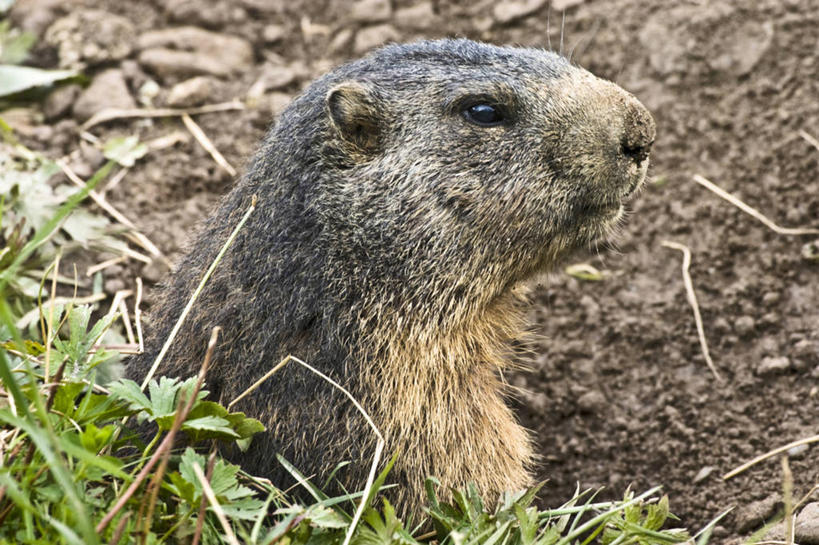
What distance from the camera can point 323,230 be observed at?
4.16 m

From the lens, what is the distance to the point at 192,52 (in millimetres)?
7410

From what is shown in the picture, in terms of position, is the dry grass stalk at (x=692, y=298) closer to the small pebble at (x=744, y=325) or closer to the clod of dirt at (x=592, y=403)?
the small pebble at (x=744, y=325)

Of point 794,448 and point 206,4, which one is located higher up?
point 206,4

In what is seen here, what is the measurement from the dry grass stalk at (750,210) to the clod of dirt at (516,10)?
1.99m

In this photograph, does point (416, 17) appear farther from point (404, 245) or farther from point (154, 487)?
point (154, 487)

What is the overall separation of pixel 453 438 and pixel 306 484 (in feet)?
2.33

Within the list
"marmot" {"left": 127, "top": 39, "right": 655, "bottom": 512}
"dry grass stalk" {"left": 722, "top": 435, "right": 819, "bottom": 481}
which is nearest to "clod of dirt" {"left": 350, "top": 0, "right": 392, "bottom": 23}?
"marmot" {"left": 127, "top": 39, "right": 655, "bottom": 512}

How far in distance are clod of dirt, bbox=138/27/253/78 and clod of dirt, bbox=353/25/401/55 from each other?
0.87 m

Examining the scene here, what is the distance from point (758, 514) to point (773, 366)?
1.07m

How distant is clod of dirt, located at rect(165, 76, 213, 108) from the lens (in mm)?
7070

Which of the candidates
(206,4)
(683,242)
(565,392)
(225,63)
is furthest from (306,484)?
(206,4)

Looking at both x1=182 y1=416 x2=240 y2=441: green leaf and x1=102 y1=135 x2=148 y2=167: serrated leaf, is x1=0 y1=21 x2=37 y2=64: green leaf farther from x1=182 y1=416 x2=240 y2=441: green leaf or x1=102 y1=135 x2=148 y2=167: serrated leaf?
x1=182 y1=416 x2=240 y2=441: green leaf

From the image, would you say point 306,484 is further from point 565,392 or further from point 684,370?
point 684,370

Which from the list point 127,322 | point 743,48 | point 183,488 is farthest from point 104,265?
point 743,48
